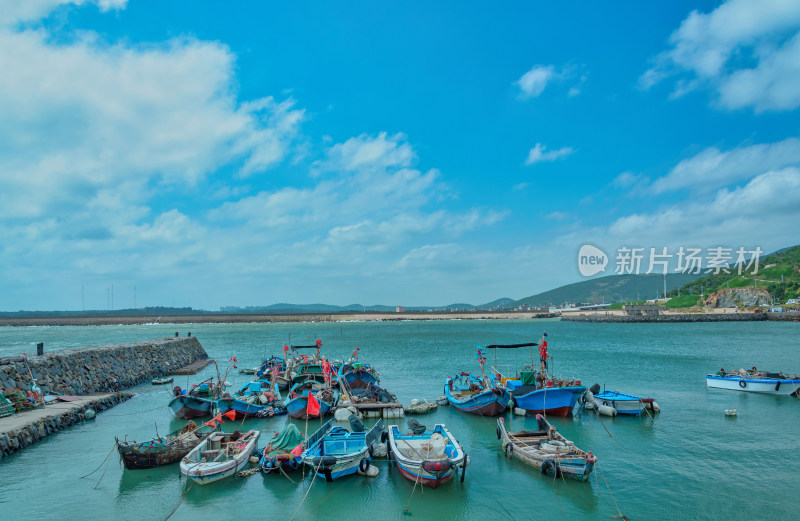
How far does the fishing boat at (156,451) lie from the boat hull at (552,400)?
13.8 metres

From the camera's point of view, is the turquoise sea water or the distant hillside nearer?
the turquoise sea water

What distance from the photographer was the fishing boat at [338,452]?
14.2 metres

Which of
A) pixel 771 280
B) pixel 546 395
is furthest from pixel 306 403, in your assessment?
pixel 771 280

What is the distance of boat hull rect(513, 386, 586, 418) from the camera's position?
20.7 m

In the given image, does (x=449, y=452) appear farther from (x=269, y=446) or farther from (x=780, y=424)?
(x=780, y=424)

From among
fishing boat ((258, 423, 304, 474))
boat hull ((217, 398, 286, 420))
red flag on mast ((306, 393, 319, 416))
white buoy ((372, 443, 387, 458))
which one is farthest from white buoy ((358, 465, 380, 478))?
boat hull ((217, 398, 286, 420))

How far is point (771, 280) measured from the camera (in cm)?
12550

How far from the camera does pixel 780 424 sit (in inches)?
818

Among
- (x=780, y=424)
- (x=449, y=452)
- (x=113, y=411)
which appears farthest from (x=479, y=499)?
(x=113, y=411)

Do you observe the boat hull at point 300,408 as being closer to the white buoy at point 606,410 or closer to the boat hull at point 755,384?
the white buoy at point 606,410

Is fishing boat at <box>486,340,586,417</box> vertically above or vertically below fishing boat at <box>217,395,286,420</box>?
above

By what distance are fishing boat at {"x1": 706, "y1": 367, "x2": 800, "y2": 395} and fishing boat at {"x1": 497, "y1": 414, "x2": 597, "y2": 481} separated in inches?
721

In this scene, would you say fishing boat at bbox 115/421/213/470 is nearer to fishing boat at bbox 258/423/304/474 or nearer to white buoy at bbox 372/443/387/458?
fishing boat at bbox 258/423/304/474

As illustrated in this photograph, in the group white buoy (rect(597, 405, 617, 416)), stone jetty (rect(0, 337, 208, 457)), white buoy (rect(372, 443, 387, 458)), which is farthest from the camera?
white buoy (rect(597, 405, 617, 416))
